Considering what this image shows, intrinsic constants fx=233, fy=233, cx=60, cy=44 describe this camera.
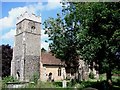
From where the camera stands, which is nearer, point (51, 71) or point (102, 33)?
point (102, 33)

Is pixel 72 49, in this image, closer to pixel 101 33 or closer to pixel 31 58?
pixel 101 33

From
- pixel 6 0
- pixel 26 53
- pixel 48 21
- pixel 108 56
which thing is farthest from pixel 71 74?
pixel 6 0

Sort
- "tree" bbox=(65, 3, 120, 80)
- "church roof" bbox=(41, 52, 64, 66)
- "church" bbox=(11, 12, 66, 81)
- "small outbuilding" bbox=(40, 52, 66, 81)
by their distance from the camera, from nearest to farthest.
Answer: "tree" bbox=(65, 3, 120, 80) → "church" bbox=(11, 12, 66, 81) → "small outbuilding" bbox=(40, 52, 66, 81) → "church roof" bbox=(41, 52, 64, 66)

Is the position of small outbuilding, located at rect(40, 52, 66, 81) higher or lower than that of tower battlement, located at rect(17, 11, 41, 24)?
lower

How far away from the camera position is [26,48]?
4328 cm

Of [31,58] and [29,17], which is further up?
[29,17]

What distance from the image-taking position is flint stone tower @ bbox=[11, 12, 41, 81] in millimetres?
42147

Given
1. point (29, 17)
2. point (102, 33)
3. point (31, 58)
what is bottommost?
point (31, 58)

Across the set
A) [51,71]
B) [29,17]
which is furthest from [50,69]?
[29,17]

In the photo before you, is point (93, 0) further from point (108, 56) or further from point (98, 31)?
point (108, 56)

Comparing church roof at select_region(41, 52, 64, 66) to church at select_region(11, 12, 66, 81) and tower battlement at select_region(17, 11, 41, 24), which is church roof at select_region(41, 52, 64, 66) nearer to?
church at select_region(11, 12, 66, 81)

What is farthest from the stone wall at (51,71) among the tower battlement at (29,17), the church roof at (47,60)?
the tower battlement at (29,17)

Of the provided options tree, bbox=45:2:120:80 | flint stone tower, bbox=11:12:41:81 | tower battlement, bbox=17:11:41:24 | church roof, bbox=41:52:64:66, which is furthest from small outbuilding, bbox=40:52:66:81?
tree, bbox=45:2:120:80

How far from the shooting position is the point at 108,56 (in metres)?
16.3
